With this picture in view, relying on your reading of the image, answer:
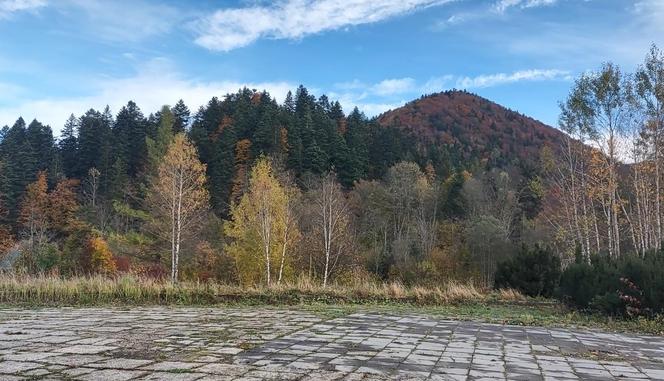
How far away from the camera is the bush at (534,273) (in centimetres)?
1783

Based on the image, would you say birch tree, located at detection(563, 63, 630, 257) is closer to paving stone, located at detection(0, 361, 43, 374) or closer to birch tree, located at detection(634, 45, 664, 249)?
birch tree, located at detection(634, 45, 664, 249)

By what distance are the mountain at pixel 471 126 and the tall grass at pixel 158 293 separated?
6580 cm

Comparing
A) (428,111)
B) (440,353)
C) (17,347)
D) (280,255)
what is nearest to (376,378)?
(440,353)

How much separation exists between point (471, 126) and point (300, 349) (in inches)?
3784

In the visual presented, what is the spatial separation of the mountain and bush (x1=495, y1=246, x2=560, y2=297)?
2310 inches

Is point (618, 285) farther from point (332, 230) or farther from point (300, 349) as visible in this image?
point (332, 230)

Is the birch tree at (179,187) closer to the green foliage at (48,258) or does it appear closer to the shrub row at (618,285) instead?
the green foliage at (48,258)

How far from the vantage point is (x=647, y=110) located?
868 inches

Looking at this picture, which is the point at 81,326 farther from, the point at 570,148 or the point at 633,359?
the point at 570,148

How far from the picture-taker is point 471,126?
96.8m

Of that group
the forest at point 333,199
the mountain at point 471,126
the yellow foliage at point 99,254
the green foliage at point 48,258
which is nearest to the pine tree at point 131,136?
the forest at point 333,199

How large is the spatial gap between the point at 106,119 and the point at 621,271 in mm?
75071

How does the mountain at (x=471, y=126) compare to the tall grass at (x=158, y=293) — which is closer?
the tall grass at (x=158, y=293)

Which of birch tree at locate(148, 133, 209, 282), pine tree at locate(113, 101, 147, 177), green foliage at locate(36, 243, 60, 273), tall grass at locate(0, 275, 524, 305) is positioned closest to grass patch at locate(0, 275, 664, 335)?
tall grass at locate(0, 275, 524, 305)
